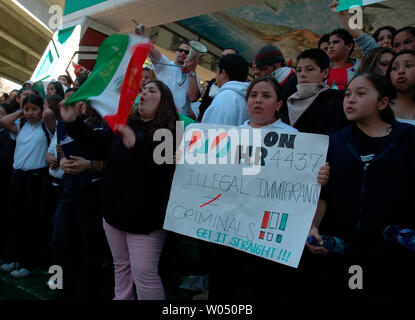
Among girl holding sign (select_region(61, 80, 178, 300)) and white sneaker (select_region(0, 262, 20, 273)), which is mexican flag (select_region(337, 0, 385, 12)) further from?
white sneaker (select_region(0, 262, 20, 273))

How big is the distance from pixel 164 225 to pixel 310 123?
50.4 inches

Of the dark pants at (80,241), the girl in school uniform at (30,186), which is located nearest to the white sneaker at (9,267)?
the girl in school uniform at (30,186)

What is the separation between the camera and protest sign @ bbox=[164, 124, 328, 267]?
6.16ft

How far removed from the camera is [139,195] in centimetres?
212

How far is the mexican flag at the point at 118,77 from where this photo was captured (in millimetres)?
2070

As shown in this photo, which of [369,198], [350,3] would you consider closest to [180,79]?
[350,3]

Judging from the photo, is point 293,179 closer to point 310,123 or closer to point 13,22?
point 310,123

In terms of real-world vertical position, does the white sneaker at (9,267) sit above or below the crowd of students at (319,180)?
below

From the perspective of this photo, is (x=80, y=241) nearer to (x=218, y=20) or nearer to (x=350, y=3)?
(x=350, y=3)

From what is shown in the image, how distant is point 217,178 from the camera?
2146 millimetres

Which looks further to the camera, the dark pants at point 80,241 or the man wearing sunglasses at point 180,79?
the man wearing sunglasses at point 180,79

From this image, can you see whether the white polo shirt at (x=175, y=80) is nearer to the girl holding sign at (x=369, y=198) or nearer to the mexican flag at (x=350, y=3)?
the mexican flag at (x=350, y=3)

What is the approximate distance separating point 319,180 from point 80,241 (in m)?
2.05
